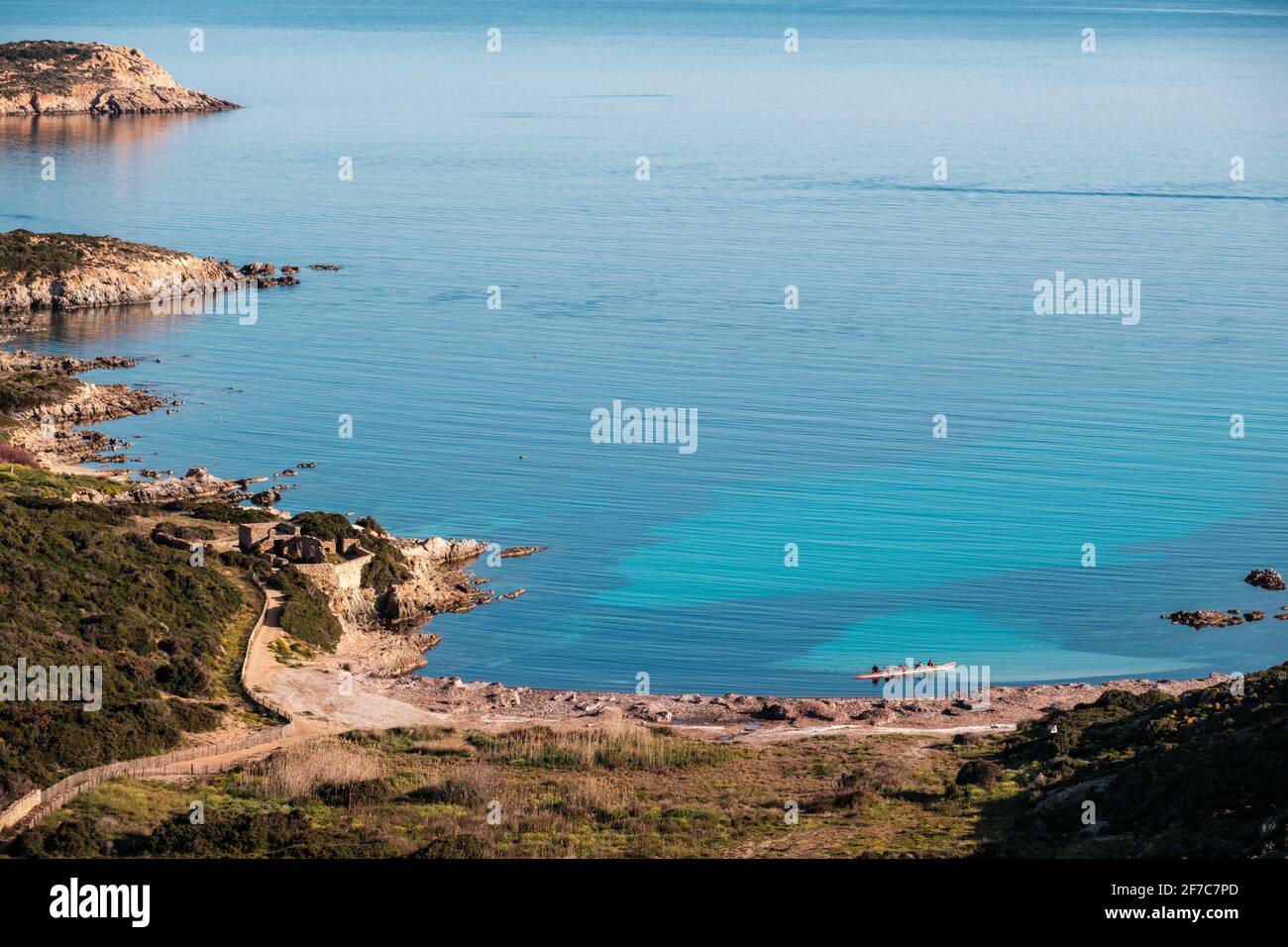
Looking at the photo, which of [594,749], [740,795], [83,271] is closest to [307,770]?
[594,749]

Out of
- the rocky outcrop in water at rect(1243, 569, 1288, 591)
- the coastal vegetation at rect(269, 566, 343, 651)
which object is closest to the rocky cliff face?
the coastal vegetation at rect(269, 566, 343, 651)

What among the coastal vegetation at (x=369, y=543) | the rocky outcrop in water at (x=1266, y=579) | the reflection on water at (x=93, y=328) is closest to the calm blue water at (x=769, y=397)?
the reflection on water at (x=93, y=328)

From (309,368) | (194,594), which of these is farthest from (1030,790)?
(309,368)

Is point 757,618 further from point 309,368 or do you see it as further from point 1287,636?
point 309,368

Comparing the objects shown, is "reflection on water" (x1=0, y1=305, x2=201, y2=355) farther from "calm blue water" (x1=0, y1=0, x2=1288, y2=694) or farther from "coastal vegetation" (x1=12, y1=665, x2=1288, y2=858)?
"coastal vegetation" (x1=12, y1=665, x2=1288, y2=858)

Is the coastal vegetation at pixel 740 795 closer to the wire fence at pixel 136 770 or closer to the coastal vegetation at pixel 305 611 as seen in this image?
the wire fence at pixel 136 770

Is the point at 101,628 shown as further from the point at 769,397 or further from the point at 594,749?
the point at 769,397
